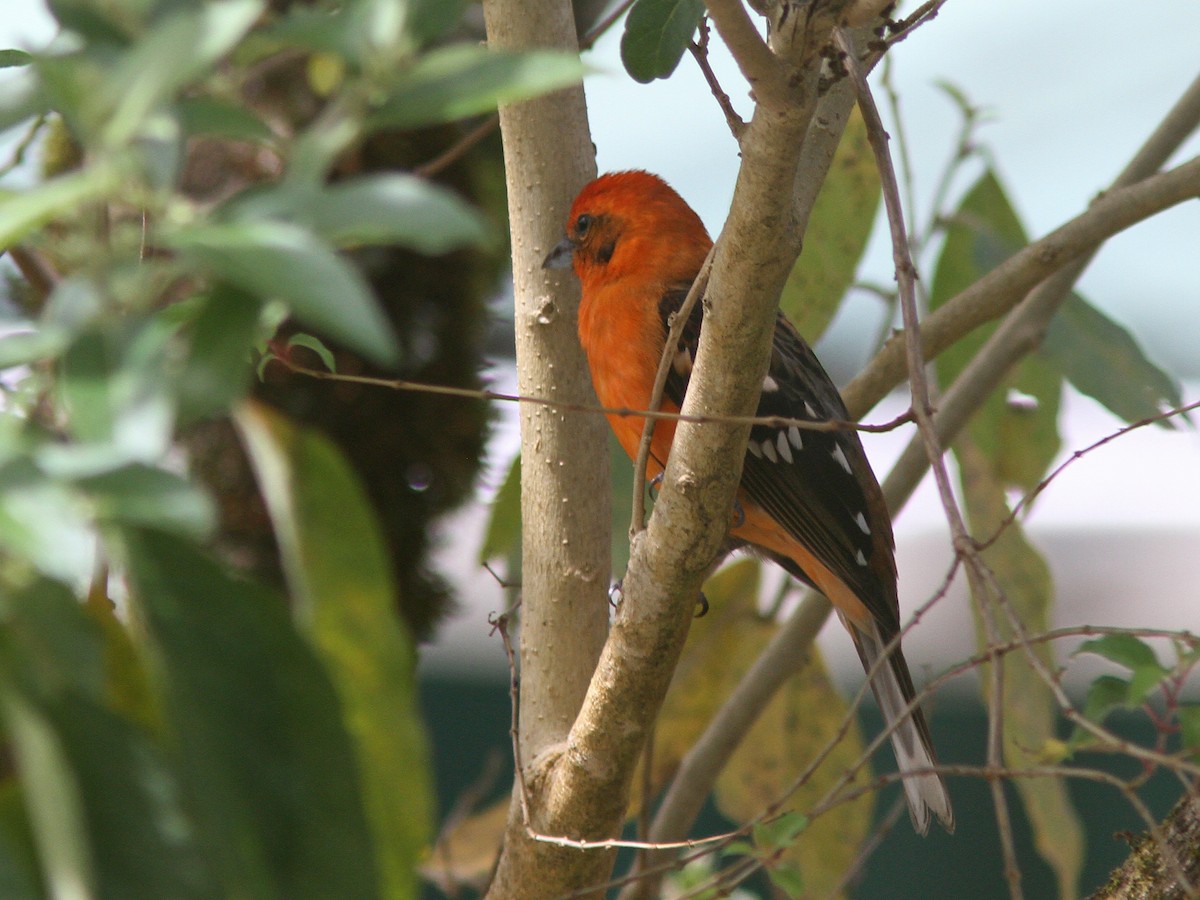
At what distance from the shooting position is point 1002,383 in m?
3.11

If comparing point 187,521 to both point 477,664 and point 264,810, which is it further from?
point 477,664

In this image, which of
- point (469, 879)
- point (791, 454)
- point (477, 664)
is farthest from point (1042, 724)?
point (477, 664)

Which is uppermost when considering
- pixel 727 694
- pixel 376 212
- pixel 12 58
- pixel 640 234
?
pixel 640 234

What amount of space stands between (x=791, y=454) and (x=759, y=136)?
1505mm

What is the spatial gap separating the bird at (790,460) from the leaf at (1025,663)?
0.24m

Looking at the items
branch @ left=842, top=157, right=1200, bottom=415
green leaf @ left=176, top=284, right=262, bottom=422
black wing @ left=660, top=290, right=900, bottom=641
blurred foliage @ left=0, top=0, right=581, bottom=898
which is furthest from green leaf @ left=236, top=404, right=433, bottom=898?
black wing @ left=660, top=290, right=900, bottom=641

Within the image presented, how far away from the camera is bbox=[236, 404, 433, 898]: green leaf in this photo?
0.74m

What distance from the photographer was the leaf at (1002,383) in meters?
3.17

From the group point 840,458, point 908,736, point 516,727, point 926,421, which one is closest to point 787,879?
point 516,727

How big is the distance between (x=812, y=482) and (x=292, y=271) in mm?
2249

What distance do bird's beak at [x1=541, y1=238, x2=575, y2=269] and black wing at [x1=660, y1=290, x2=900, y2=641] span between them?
551 millimetres

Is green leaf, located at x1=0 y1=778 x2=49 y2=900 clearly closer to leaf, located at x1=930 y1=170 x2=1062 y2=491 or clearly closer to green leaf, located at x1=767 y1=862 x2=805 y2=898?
green leaf, located at x1=767 y1=862 x2=805 y2=898

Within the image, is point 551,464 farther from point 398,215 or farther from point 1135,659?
point 398,215

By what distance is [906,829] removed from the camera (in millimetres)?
5160
